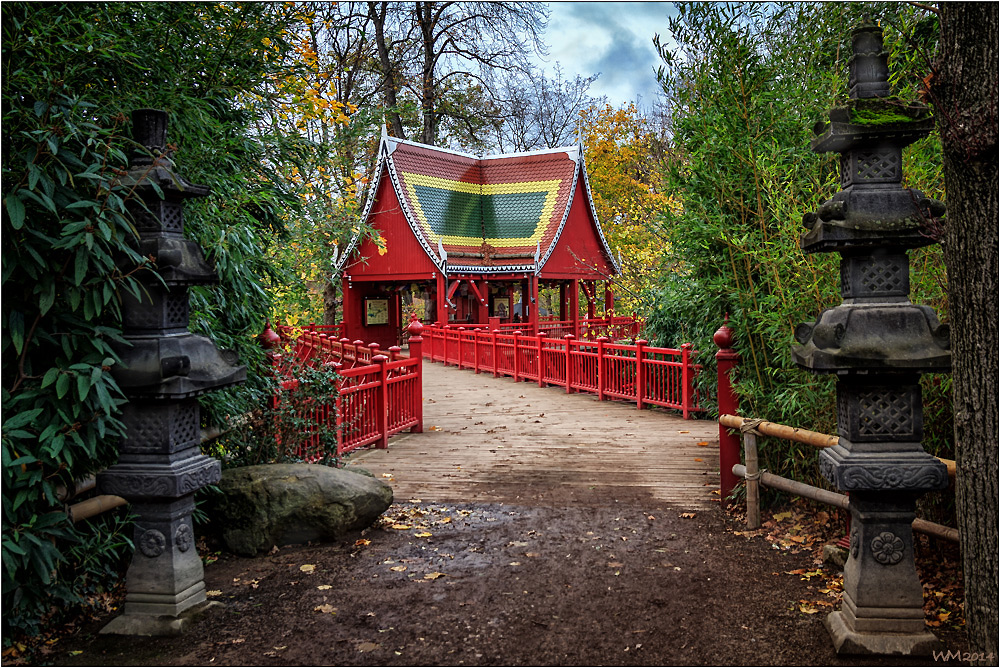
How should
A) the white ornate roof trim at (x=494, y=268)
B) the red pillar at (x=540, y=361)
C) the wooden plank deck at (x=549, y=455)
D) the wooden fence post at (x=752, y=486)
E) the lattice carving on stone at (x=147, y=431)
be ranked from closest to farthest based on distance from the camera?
the lattice carving on stone at (x=147, y=431), the wooden fence post at (x=752, y=486), the wooden plank deck at (x=549, y=455), the red pillar at (x=540, y=361), the white ornate roof trim at (x=494, y=268)

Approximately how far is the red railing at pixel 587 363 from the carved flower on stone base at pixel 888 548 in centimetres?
450

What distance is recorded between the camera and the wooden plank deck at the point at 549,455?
7172mm

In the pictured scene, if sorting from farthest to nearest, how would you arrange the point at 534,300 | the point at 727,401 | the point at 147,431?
the point at 534,300
the point at 727,401
the point at 147,431

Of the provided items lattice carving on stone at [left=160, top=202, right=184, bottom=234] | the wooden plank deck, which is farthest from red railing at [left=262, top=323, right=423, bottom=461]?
lattice carving on stone at [left=160, top=202, right=184, bottom=234]

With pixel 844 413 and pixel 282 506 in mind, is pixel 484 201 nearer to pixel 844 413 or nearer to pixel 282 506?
pixel 282 506

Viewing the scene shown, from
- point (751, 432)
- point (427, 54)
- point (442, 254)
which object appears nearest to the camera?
point (751, 432)

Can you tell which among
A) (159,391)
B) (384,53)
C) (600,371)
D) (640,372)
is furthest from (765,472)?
(384,53)

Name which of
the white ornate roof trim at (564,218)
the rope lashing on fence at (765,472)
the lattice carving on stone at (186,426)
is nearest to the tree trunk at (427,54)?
the white ornate roof trim at (564,218)

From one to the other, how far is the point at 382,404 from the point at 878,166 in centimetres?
694

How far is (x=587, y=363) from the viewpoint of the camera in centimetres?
1399

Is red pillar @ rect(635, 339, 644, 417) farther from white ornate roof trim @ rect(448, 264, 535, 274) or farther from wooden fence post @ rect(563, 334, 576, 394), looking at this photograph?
white ornate roof trim @ rect(448, 264, 535, 274)

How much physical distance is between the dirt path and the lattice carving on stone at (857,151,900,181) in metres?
2.46

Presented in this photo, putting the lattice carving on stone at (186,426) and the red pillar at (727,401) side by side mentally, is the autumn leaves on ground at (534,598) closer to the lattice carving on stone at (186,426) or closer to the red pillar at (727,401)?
the red pillar at (727,401)

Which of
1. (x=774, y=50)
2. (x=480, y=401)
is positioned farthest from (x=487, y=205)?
(x=774, y=50)
